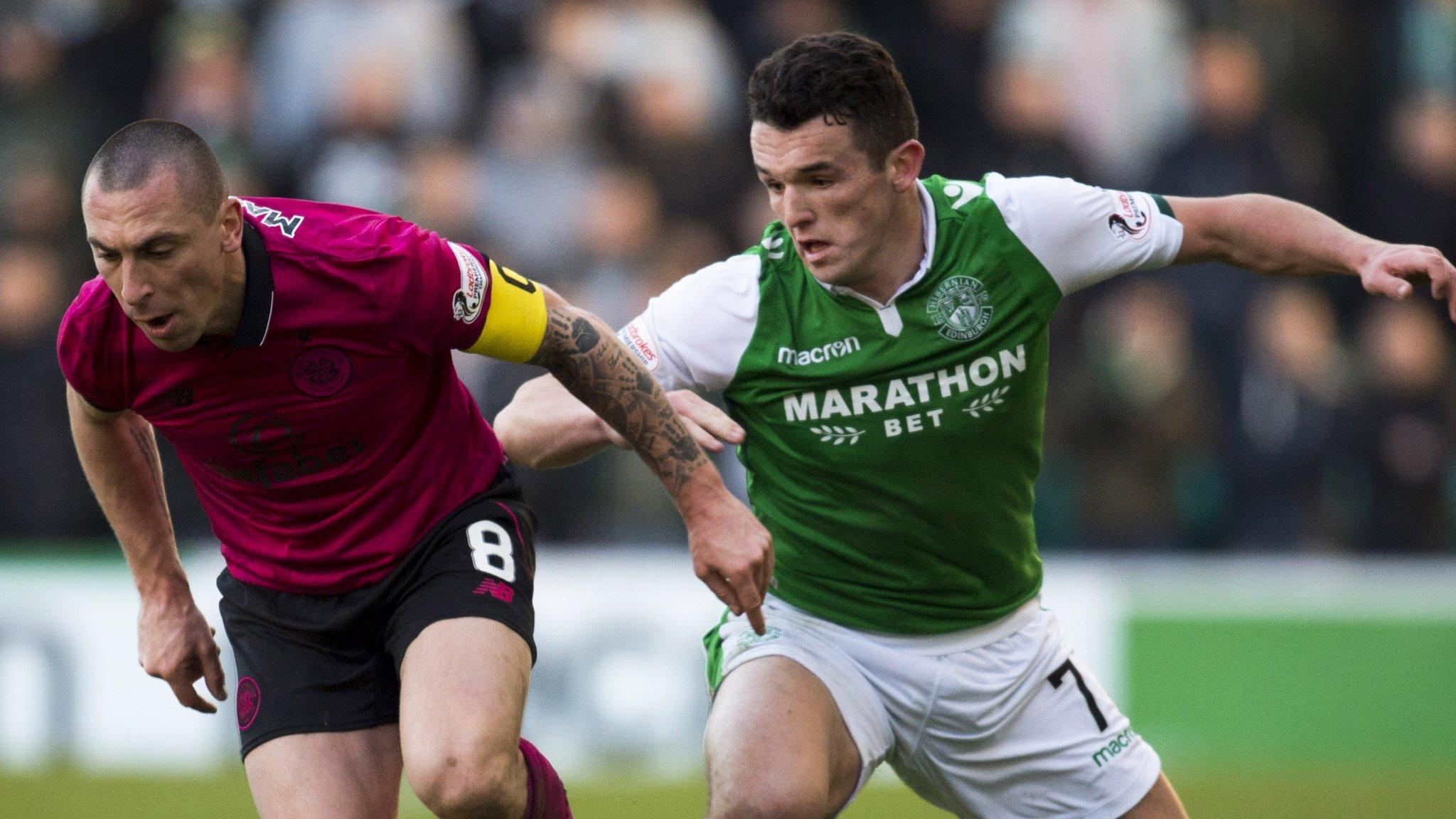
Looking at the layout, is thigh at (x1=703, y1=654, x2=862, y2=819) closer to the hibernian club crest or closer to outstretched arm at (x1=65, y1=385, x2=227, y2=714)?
the hibernian club crest

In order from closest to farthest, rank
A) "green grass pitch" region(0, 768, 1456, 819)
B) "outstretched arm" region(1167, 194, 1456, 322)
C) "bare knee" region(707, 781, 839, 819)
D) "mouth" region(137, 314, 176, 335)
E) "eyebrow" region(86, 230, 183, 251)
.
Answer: "eyebrow" region(86, 230, 183, 251)
"mouth" region(137, 314, 176, 335)
"bare knee" region(707, 781, 839, 819)
"outstretched arm" region(1167, 194, 1456, 322)
"green grass pitch" region(0, 768, 1456, 819)

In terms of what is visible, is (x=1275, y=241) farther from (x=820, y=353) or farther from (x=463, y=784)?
(x=463, y=784)

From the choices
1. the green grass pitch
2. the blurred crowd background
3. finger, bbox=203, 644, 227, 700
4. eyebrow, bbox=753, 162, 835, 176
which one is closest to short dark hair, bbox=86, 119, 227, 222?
finger, bbox=203, 644, 227, 700

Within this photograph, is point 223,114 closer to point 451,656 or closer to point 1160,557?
point 1160,557

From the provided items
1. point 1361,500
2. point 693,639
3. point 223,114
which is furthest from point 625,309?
point 1361,500

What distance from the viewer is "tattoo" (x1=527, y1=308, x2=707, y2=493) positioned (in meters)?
4.77

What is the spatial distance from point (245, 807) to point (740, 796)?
15.9 ft

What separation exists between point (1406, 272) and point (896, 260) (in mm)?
1343

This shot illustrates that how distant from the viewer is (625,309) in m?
10.4

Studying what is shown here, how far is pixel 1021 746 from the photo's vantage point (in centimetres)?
526

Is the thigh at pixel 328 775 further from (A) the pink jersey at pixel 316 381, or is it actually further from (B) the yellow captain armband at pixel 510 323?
(B) the yellow captain armband at pixel 510 323

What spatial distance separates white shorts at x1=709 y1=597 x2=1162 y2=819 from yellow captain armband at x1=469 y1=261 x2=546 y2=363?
3.52ft

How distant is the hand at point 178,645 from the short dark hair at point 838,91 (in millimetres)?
2080

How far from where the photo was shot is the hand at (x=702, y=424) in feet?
15.6
